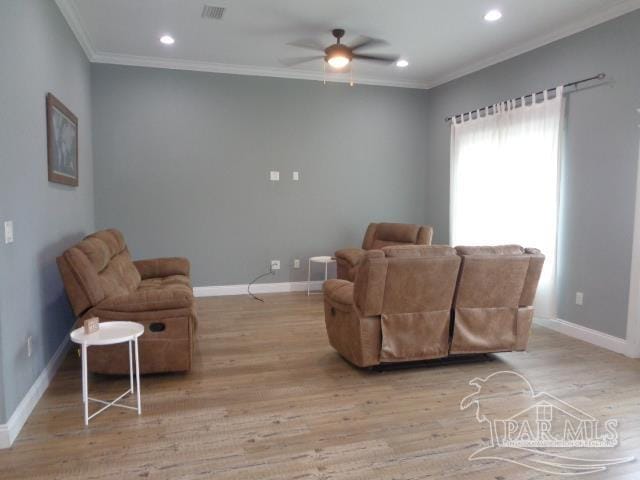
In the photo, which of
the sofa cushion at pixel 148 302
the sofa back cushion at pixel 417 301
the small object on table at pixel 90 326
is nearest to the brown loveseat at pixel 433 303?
the sofa back cushion at pixel 417 301

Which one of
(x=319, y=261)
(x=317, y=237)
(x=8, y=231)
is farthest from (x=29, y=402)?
(x=317, y=237)

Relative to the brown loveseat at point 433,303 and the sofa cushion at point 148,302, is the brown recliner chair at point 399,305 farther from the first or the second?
the sofa cushion at point 148,302

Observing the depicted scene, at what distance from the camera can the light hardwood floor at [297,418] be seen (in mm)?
2131

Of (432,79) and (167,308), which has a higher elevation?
(432,79)

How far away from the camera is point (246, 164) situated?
579 centimetres

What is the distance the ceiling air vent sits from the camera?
12.7 feet

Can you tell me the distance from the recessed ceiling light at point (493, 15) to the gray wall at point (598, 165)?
0.78 metres

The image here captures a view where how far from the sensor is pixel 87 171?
4.91 m

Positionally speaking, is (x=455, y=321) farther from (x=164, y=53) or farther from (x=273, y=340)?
(x=164, y=53)

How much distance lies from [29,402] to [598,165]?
4.68 metres

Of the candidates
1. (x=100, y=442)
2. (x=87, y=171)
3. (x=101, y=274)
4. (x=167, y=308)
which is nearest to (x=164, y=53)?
(x=87, y=171)

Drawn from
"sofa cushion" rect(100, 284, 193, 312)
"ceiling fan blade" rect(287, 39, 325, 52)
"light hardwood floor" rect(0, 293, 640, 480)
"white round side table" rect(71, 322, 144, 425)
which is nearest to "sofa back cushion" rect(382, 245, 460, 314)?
"light hardwood floor" rect(0, 293, 640, 480)

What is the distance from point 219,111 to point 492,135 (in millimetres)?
3313

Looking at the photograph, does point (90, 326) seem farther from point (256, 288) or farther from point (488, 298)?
point (256, 288)
